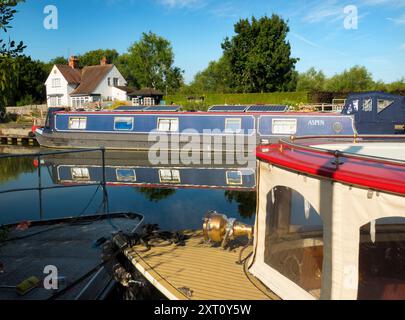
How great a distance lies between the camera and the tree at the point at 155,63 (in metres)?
64.1

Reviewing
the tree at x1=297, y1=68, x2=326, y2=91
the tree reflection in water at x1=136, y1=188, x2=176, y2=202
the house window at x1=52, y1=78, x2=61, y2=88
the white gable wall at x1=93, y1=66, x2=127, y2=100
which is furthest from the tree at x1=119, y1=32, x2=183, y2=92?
the tree reflection in water at x1=136, y1=188, x2=176, y2=202

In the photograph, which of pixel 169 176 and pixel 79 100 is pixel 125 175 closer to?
pixel 169 176

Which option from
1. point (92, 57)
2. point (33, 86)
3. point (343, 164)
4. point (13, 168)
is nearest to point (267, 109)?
point (13, 168)

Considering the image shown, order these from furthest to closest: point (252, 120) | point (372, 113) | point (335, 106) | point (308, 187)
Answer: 1. point (335, 106)
2. point (372, 113)
3. point (252, 120)
4. point (308, 187)

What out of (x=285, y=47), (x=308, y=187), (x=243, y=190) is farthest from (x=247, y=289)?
(x=285, y=47)

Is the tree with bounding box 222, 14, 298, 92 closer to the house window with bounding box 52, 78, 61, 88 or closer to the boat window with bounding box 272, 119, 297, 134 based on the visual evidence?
the house window with bounding box 52, 78, 61, 88

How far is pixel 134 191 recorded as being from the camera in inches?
583

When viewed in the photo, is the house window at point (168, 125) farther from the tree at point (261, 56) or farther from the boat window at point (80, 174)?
the tree at point (261, 56)

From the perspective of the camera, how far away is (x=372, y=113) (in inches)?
912

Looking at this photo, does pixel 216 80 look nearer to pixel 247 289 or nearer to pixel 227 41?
pixel 227 41

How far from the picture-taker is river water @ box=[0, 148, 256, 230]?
1173 cm

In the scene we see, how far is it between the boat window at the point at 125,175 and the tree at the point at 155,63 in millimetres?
47414

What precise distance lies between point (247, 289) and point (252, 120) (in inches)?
672

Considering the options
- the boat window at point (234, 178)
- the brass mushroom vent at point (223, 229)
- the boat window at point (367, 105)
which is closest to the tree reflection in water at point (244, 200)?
the boat window at point (234, 178)
